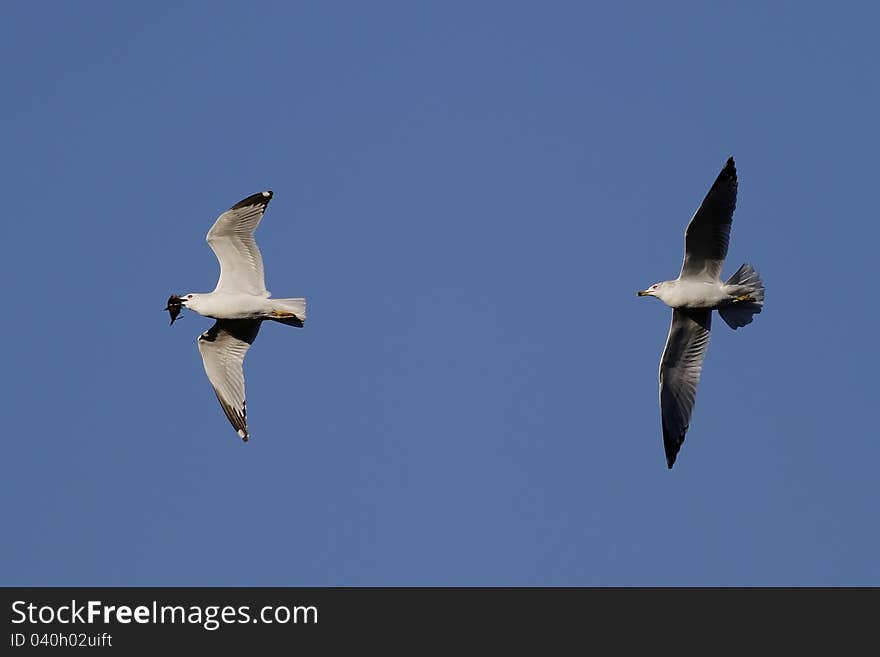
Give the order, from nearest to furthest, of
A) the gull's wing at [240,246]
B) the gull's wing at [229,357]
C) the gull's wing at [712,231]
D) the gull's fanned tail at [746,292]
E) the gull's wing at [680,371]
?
the gull's wing at [712,231], the gull's fanned tail at [746,292], the gull's wing at [240,246], the gull's wing at [680,371], the gull's wing at [229,357]

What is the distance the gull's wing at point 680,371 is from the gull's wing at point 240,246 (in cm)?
559

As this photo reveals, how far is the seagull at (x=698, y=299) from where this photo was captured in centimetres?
1880

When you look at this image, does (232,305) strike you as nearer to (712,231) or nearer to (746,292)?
(712,231)

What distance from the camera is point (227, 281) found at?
1991 cm

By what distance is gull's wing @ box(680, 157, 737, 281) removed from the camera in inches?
736

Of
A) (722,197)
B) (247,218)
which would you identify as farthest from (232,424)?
(722,197)

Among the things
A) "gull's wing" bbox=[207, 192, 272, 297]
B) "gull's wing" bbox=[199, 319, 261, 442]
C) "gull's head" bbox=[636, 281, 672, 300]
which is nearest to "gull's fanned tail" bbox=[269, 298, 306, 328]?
"gull's wing" bbox=[207, 192, 272, 297]

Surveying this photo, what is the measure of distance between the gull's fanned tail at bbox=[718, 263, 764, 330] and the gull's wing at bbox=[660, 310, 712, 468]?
0.60 m

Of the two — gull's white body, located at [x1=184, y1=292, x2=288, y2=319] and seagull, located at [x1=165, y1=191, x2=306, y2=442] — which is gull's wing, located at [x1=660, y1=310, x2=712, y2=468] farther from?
gull's white body, located at [x1=184, y1=292, x2=288, y2=319]

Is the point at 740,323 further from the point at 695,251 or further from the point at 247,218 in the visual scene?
the point at 247,218

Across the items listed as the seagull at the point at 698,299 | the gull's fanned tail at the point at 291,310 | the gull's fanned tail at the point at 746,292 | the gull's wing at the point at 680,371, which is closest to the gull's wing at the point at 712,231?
the seagull at the point at 698,299

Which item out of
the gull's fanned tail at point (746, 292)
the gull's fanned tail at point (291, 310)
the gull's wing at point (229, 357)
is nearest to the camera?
the gull's fanned tail at point (746, 292)

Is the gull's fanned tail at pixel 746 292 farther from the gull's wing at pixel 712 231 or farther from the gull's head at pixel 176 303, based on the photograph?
the gull's head at pixel 176 303
